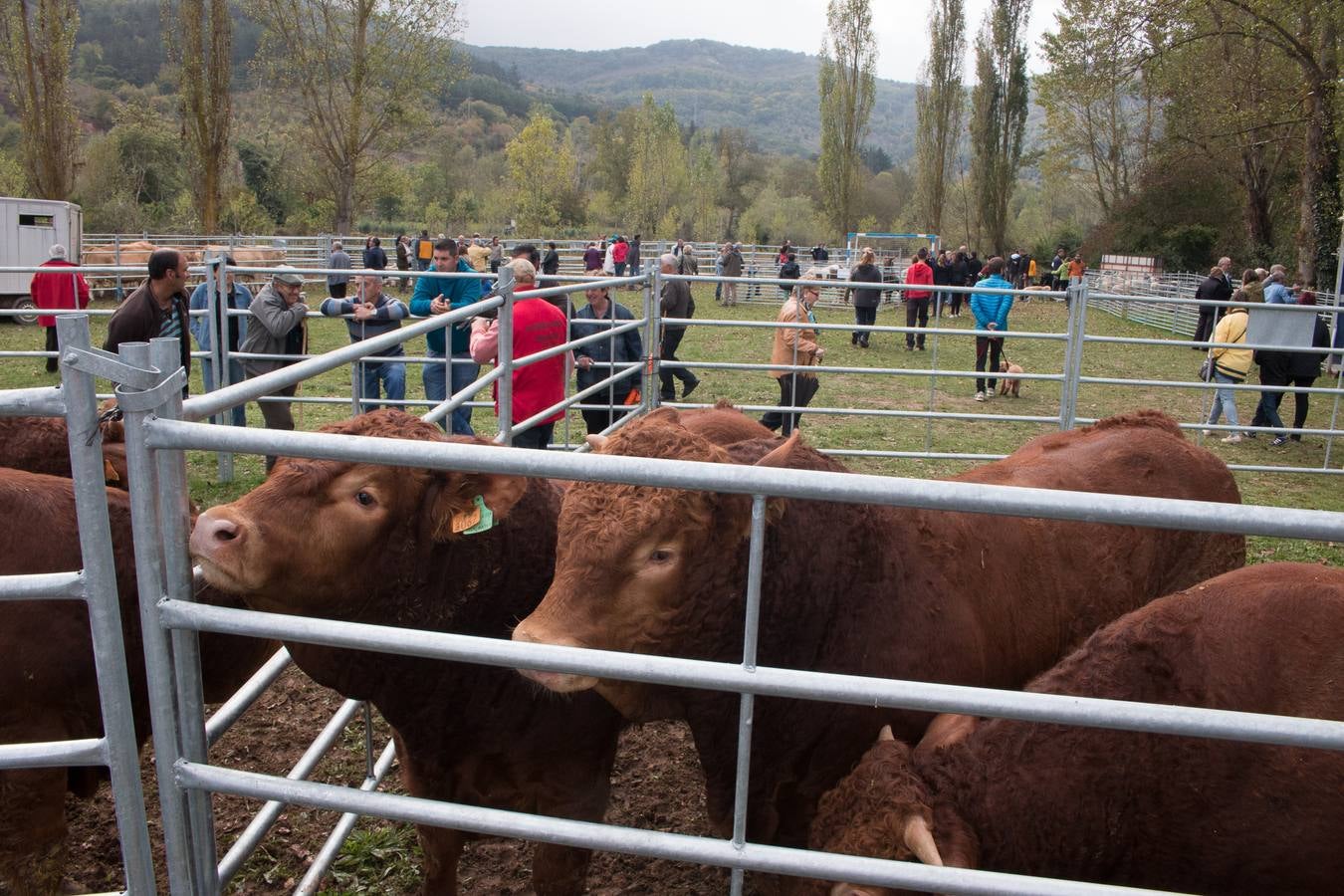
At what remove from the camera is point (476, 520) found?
254cm

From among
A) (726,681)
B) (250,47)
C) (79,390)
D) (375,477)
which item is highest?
(250,47)

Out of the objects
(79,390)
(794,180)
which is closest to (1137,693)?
(79,390)

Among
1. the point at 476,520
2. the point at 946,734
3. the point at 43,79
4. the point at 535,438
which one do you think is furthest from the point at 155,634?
the point at 43,79

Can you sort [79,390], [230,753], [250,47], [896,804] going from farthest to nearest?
[250,47], [230,753], [896,804], [79,390]

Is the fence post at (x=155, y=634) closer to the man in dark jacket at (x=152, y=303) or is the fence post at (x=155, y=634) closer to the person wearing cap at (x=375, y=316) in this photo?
the man in dark jacket at (x=152, y=303)

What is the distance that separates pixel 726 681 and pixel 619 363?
6.02 meters

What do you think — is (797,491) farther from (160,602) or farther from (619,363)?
(619,363)

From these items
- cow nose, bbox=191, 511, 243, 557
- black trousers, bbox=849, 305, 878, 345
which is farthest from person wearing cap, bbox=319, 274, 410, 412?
black trousers, bbox=849, 305, 878, 345

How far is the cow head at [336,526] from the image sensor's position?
2270 mm

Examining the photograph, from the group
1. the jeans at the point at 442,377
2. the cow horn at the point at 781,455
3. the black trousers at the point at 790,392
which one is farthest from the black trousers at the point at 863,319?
the cow horn at the point at 781,455

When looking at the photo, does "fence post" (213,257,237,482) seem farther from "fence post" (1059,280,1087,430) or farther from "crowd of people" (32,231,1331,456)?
"fence post" (1059,280,1087,430)

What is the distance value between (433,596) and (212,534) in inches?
27.7

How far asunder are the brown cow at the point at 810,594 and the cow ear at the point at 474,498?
0.19 m

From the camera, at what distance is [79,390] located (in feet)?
6.07
